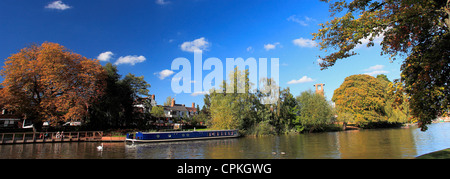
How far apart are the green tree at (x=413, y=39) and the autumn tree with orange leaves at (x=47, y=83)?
34.5 meters

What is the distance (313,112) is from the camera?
48000mm

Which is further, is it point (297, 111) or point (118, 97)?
point (297, 111)

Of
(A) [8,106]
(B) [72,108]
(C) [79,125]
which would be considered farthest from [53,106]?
(C) [79,125]

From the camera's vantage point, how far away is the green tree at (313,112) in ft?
157

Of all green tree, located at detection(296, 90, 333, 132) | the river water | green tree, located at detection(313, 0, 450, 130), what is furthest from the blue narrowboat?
green tree, located at detection(313, 0, 450, 130)

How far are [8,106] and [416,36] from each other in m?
41.8

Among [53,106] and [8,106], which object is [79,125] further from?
[8,106]

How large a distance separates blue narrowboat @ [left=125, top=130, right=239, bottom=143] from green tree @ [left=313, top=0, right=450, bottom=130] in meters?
25.2

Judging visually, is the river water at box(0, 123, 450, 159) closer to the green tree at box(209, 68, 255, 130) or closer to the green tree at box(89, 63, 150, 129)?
the green tree at box(89, 63, 150, 129)

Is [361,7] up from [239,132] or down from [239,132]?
up

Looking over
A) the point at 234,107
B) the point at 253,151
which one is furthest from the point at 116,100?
the point at 253,151

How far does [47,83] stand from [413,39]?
39167 mm
